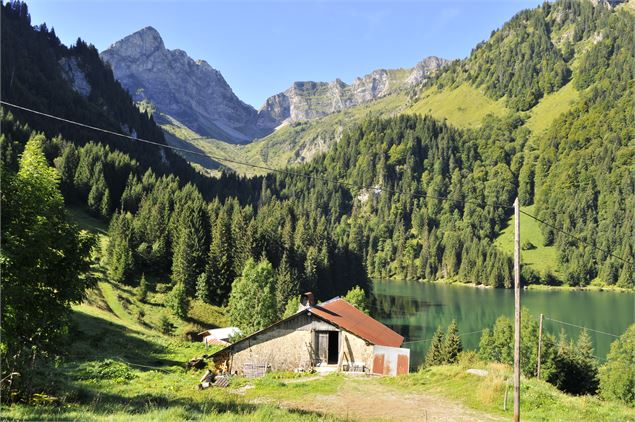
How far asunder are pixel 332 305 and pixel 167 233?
54.1 m

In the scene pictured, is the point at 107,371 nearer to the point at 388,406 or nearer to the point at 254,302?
the point at 388,406

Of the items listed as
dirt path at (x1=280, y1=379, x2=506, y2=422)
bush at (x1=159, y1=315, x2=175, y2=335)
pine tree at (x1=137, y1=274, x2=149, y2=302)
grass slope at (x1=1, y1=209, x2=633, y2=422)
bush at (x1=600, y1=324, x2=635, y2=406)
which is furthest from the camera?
pine tree at (x1=137, y1=274, x2=149, y2=302)

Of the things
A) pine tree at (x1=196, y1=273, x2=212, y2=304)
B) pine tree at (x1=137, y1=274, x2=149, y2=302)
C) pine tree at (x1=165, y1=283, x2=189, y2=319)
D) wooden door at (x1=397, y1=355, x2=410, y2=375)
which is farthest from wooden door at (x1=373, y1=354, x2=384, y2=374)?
pine tree at (x1=196, y1=273, x2=212, y2=304)

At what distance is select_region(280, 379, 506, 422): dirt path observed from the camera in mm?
24406

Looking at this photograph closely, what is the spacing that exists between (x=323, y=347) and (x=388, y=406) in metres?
14.0

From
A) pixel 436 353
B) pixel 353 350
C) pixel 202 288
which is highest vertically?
pixel 202 288

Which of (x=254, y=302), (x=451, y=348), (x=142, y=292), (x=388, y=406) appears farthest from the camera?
(x=142, y=292)

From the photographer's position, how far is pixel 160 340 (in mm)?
54469

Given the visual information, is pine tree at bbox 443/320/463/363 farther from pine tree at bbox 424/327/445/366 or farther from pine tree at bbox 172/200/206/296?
pine tree at bbox 172/200/206/296

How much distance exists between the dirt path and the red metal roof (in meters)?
8.86

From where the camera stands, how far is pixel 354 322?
146 feet

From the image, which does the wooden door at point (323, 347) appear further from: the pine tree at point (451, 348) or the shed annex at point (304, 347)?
the pine tree at point (451, 348)

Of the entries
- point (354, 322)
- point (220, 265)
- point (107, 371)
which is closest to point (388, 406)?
point (354, 322)

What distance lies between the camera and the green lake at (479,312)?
308 feet
